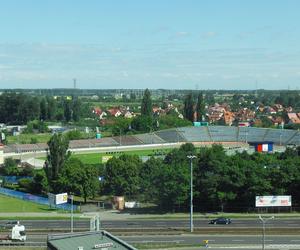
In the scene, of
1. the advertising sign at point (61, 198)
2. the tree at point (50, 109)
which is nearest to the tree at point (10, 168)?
the advertising sign at point (61, 198)

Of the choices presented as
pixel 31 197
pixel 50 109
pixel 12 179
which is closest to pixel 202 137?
pixel 12 179

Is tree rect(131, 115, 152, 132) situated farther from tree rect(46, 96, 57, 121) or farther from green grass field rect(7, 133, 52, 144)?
tree rect(46, 96, 57, 121)

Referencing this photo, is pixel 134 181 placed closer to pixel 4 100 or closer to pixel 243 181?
pixel 243 181

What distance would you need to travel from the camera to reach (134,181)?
64.1m

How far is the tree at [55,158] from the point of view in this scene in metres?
65.2

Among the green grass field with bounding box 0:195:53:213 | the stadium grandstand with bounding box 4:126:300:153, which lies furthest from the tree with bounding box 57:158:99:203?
the stadium grandstand with bounding box 4:126:300:153

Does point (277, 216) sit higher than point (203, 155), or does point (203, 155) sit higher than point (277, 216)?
point (203, 155)

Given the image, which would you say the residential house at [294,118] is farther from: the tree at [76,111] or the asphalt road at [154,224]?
the asphalt road at [154,224]

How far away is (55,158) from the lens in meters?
65.8

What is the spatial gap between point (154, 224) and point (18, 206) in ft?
55.0

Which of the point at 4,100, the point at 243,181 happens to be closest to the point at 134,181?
the point at 243,181

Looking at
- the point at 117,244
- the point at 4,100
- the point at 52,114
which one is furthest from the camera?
the point at 52,114

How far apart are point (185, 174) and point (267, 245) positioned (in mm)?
15063

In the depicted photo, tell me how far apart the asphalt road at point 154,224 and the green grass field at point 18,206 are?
5.93m
